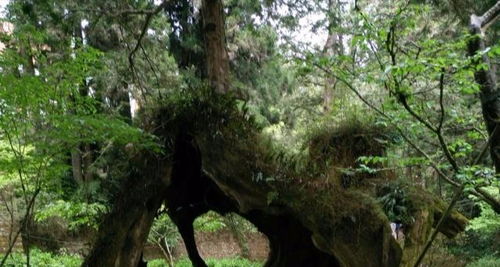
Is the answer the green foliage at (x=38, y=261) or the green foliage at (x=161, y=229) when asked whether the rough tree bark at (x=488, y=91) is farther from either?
the green foliage at (x=161, y=229)

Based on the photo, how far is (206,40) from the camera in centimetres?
691

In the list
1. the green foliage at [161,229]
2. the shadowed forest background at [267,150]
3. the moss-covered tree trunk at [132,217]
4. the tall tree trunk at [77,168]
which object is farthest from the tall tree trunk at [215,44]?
the tall tree trunk at [77,168]

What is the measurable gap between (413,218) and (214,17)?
383 cm

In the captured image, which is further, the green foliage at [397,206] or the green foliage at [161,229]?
the green foliage at [161,229]

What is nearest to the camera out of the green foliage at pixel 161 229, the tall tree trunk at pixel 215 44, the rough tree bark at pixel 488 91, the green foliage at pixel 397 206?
the rough tree bark at pixel 488 91

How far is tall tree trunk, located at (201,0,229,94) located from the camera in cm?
680

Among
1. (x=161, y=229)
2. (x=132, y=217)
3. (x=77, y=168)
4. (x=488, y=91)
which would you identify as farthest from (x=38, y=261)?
(x=488, y=91)

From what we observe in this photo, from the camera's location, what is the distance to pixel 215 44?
22.4 ft

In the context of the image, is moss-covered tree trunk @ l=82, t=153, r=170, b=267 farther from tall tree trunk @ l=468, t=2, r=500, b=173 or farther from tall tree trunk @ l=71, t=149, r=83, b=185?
tall tree trunk @ l=71, t=149, r=83, b=185

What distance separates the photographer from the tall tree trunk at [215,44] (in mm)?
6801

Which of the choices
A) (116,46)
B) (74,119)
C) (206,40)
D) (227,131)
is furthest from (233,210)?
(116,46)

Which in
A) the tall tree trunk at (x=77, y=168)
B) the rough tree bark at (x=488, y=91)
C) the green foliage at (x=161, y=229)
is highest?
the tall tree trunk at (x=77, y=168)

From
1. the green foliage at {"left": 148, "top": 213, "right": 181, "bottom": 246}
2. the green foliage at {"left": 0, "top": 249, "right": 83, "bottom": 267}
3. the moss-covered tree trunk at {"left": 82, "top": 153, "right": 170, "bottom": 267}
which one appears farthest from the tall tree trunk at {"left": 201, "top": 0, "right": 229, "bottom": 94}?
the green foliage at {"left": 0, "top": 249, "right": 83, "bottom": 267}

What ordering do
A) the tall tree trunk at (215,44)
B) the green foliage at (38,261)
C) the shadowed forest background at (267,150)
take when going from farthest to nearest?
the green foliage at (38,261) < the tall tree trunk at (215,44) < the shadowed forest background at (267,150)
